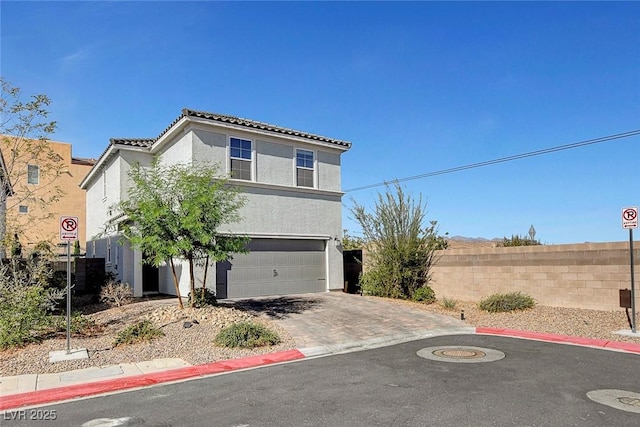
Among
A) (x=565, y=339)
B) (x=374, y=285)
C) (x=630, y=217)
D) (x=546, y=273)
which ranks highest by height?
(x=630, y=217)

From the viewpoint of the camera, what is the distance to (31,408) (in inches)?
268

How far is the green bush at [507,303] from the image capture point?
15203 millimetres

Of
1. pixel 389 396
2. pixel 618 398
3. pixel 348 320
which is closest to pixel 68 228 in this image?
pixel 389 396

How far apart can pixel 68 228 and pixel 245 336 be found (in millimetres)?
4511

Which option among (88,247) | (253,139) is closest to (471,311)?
(253,139)

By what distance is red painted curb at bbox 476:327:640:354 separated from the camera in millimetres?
10418

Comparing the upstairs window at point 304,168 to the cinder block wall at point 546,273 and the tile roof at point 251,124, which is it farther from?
the cinder block wall at point 546,273

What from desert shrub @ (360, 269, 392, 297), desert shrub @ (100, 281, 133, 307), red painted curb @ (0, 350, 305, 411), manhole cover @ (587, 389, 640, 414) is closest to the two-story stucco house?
desert shrub @ (360, 269, 392, 297)

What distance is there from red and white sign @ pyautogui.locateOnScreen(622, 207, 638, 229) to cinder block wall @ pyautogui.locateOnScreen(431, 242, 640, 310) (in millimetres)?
2302

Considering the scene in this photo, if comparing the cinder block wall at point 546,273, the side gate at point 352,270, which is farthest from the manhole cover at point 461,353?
the side gate at point 352,270

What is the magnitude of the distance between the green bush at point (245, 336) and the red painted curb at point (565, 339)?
6024 millimetres

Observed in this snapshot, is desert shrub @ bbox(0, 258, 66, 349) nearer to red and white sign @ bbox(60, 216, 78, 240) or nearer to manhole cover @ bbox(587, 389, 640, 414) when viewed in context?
red and white sign @ bbox(60, 216, 78, 240)

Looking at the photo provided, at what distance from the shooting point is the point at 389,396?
696cm

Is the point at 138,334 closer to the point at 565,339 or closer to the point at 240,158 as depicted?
A: the point at 240,158
